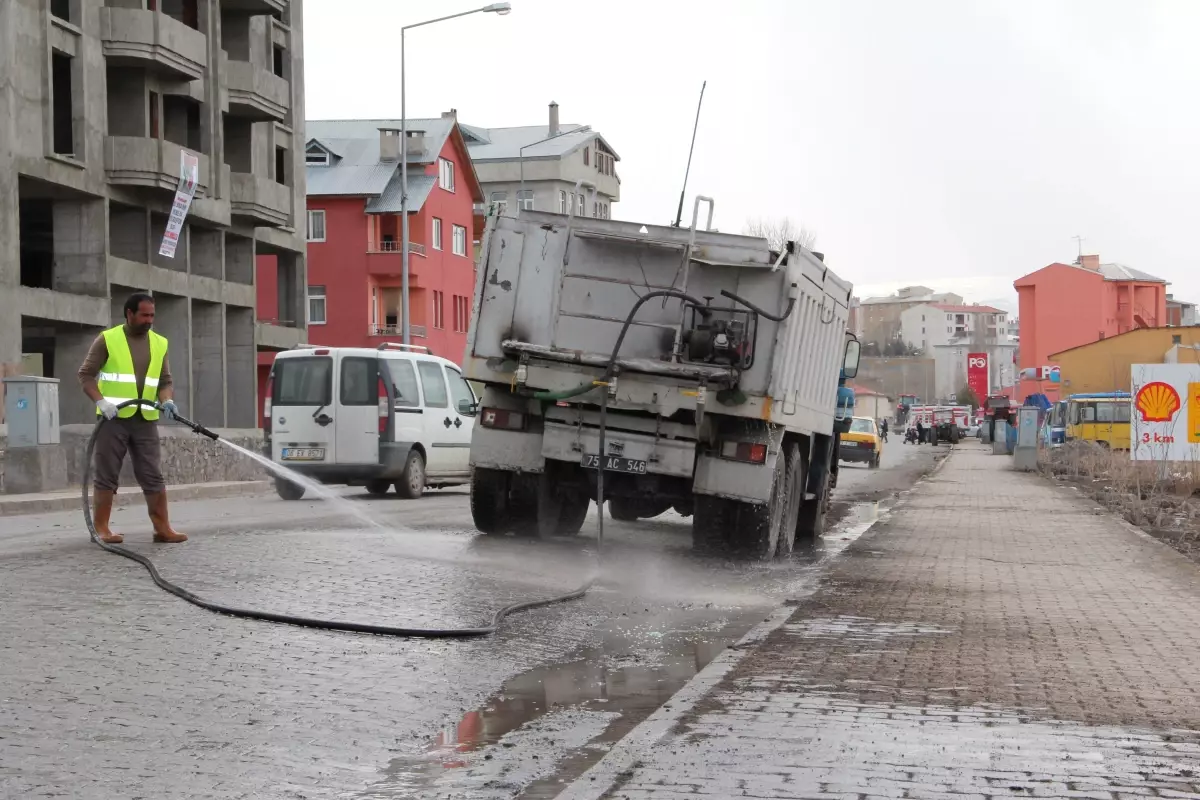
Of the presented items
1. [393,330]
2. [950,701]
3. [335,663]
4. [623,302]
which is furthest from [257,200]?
[950,701]

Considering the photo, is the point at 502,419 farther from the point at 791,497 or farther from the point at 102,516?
the point at 102,516

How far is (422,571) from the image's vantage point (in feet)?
35.3

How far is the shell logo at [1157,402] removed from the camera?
2781cm

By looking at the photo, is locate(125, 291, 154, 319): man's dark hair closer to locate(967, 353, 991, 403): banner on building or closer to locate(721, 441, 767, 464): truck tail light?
locate(721, 441, 767, 464): truck tail light

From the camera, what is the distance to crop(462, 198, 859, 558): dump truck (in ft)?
40.9

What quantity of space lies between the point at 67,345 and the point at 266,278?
28.3 metres

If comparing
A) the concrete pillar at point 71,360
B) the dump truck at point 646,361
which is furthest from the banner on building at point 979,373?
the dump truck at point 646,361

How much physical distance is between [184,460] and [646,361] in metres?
17.2

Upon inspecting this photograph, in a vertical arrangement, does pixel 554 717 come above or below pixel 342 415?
below

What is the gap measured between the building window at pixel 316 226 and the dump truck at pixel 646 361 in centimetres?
5548

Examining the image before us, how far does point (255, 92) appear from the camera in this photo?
4309 centimetres

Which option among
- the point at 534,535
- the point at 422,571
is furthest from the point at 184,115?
the point at 422,571

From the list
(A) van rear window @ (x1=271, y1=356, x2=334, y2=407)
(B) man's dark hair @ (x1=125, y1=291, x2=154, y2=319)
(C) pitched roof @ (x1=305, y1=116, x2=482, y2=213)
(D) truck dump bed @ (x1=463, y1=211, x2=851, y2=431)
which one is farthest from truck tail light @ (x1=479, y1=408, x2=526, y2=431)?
(C) pitched roof @ (x1=305, y1=116, x2=482, y2=213)

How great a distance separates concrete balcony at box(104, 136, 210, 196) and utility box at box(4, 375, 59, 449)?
49.2 feet
